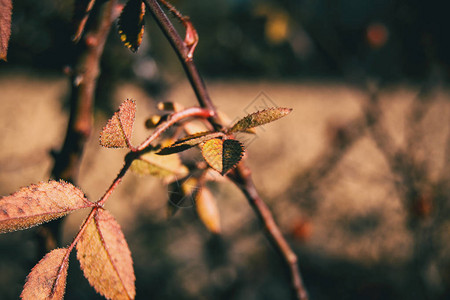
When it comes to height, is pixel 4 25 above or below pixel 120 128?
above

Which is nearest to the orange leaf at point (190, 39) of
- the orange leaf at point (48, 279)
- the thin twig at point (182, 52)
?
the thin twig at point (182, 52)

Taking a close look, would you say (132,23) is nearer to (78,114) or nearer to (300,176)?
(78,114)

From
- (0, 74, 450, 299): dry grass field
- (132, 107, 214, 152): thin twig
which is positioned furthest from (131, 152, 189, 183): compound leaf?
(0, 74, 450, 299): dry grass field

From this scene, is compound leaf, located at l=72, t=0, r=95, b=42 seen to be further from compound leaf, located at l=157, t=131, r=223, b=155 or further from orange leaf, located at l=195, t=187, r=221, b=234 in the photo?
orange leaf, located at l=195, t=187, r=221, b=234

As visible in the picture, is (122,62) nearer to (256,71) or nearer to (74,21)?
(74,21)

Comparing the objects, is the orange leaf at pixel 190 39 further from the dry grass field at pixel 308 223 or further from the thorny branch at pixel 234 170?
the dry grass field at pixel 308 223

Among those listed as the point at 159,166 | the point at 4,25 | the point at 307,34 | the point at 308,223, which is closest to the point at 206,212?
the point at 159,166
